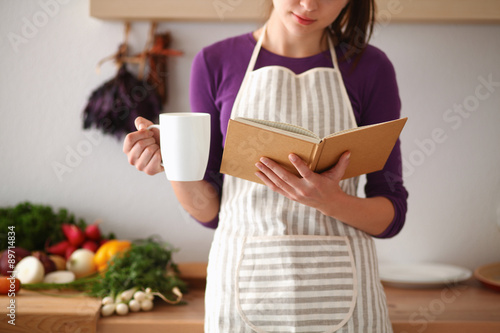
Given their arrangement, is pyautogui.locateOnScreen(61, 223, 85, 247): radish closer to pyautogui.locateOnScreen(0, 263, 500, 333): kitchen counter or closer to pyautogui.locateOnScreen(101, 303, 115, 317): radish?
pyautogui.locateOnScreen(0, 263, 500, 333): kitchen counter

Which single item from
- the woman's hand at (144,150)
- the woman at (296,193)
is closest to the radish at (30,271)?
the woman at (296,193)

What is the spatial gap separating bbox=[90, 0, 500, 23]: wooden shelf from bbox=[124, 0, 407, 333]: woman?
0.58 metres

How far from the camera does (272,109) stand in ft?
3.26

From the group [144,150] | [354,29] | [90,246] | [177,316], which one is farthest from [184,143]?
[90,246]

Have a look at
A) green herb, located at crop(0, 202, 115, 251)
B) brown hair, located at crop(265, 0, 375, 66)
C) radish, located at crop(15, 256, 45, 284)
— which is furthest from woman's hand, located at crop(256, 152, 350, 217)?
green herb, located at crop(0, 202, 115, 251)

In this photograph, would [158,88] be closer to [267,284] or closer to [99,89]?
[99,89]

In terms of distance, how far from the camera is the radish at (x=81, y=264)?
1.50 m

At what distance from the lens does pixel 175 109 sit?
1717mm

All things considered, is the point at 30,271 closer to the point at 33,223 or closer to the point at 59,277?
the point at 59,277

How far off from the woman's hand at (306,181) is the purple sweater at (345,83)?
0.73ft

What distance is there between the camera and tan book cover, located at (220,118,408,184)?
729 mm

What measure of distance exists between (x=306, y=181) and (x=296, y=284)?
0.23 m

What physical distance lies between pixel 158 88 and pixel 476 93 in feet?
3.68

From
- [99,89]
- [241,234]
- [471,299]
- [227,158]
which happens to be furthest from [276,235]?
[99,89]
